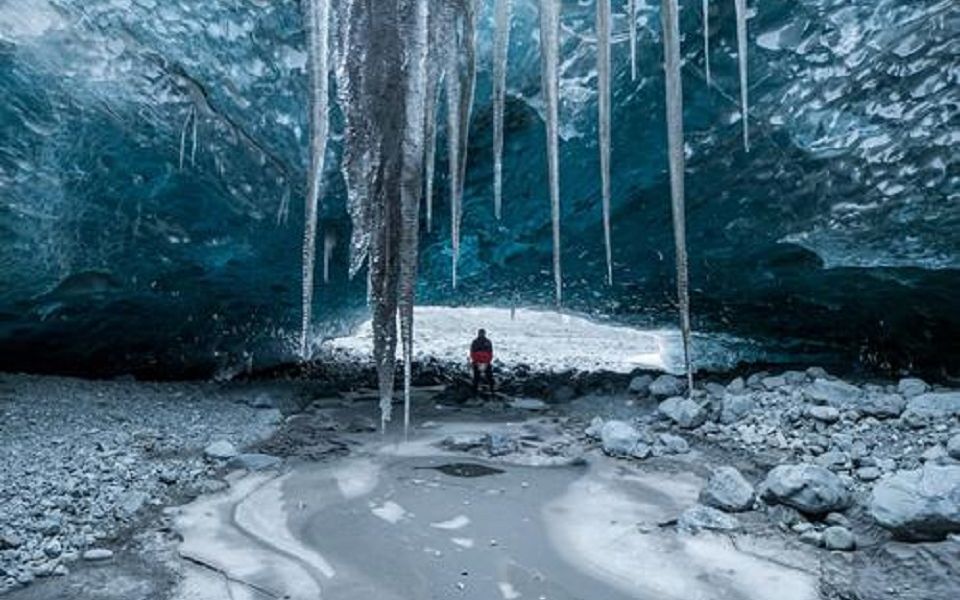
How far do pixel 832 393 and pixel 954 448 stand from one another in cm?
270

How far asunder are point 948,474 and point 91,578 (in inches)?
239

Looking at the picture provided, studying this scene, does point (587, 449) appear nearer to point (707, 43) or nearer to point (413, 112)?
point (707, 43)

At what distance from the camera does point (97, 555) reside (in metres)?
5.46

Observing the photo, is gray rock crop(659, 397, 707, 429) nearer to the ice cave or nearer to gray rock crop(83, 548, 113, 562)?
the ice cave

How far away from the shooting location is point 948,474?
5328mm

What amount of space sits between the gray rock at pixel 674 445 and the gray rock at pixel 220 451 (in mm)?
4851

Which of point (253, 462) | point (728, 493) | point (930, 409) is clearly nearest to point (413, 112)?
point (728, 493)

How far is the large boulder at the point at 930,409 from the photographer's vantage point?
826 centimetres

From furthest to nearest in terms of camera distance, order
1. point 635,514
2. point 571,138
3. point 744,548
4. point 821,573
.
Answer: point 571,138, point 635,514, point 744,548, point 821,573

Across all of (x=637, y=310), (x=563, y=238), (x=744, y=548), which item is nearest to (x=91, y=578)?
(x=744, y=548)

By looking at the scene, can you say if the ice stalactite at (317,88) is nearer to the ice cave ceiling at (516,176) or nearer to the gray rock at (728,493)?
the ice cave ceiling at (516,176)

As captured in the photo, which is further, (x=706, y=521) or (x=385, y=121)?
(x=706, y=521)

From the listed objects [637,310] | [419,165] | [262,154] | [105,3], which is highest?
[105,3]

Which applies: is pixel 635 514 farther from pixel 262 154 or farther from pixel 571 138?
pixel 262 154
